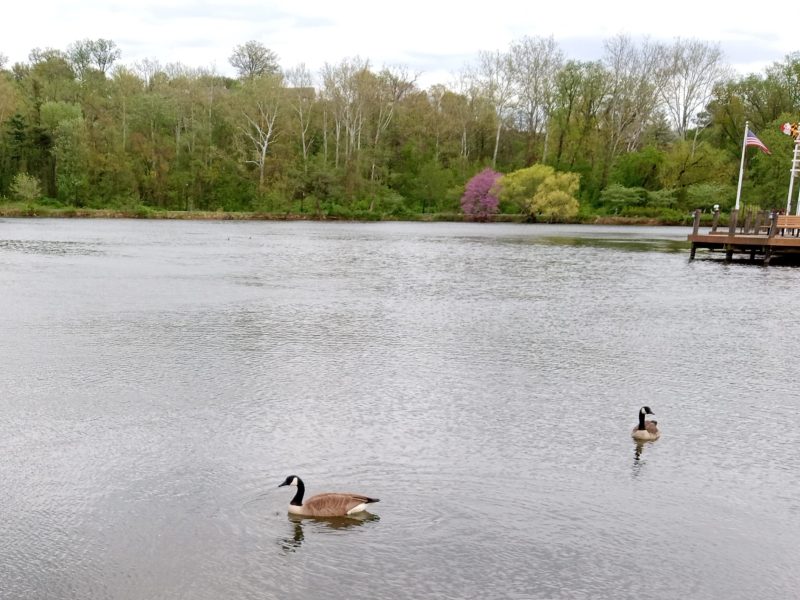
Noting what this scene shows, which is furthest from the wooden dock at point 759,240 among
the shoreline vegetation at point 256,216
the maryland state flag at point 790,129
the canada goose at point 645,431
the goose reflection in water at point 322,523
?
the shoreline vegetation at point 256,216

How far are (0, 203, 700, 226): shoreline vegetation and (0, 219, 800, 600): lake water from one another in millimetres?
58352

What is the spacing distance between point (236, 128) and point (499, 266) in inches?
2241

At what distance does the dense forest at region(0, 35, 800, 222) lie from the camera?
81.8 m

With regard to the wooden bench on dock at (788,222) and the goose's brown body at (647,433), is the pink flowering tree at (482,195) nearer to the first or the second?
the wooden bench on dock at (788,222)

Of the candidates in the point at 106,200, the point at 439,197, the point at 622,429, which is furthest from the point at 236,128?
the point at 622,429

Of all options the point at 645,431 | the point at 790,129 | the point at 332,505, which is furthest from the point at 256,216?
the point at 332,505

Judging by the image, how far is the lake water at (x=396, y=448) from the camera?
23.6ft

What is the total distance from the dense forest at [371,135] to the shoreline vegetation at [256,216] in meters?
0.88

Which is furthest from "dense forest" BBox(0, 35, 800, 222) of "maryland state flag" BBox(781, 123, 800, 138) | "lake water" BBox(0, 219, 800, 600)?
"lake water" BBox(0, 219, 800, 600)

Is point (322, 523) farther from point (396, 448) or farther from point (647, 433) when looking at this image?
point (647, 433)

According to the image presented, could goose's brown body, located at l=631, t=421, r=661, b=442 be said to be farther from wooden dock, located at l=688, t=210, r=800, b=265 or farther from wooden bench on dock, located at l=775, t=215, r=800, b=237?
wooden bench on dock, located at l=775, t=215, r=800, b=237

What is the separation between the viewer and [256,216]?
82.2 m

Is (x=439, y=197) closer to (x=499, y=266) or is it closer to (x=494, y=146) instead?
(x=494, y=146)

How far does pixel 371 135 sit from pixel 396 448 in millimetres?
83910
